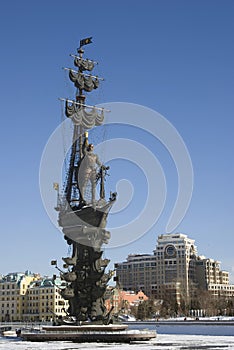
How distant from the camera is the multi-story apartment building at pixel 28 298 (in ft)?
504

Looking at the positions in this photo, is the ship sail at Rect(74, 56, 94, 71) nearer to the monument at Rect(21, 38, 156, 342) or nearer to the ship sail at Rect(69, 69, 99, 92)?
the ship sail at Rect(69, 69, 99, 92)

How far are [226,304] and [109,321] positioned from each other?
336 feet

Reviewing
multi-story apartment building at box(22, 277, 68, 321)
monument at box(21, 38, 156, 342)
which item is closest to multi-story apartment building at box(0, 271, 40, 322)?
multi-story apartment building at box(22, 277, 68, 321)

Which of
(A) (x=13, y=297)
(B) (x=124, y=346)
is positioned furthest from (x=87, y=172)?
(A) (x=13, y=297)

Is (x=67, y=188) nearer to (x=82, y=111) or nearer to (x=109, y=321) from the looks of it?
(x=82, y=111)

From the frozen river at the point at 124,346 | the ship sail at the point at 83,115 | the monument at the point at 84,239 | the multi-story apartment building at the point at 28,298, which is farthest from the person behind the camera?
the multi-story apartment building at the point at 28,298

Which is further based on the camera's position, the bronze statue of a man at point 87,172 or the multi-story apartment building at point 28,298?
the multi-story apartment building at point 28,298

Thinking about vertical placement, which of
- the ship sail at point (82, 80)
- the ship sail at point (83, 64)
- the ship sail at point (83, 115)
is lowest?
the ship sail at point (83, 115)

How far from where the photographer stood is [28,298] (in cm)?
15975

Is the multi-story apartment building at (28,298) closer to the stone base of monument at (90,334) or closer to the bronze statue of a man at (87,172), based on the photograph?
the bronze statue of a man at (87,172)

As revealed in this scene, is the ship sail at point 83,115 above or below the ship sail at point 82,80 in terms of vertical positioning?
below

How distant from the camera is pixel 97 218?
62000mm

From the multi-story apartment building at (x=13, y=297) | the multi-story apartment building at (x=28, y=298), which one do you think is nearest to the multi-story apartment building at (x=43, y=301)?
the multi-story apartment building at (x=28, y=298)

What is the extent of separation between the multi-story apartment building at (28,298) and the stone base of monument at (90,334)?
95.8 m
